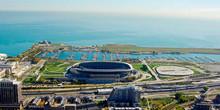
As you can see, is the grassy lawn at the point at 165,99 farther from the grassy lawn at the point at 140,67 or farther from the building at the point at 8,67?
the building at the point at 8,67

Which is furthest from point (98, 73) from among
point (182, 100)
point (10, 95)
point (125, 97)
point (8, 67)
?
point (8, 67)

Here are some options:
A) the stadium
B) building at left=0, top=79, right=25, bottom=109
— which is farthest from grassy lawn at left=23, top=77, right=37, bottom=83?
building at left=0, top=79, right=25, bottom=109

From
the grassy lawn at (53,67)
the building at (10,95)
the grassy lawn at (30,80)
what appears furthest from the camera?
the grassy lawn at (53,67)

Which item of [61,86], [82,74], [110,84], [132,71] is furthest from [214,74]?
[61,86]

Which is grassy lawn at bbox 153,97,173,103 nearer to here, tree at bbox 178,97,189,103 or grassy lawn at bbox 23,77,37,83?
tree at bbox 178,97,189,103

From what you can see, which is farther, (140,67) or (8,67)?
(140,67)

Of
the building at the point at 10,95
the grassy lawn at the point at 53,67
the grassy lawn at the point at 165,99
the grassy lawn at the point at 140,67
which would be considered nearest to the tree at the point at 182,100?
the grassy lawn at the point at 165,99

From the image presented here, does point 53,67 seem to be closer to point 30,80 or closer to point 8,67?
point 30,80
